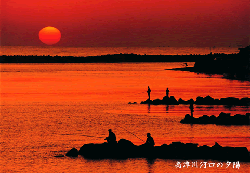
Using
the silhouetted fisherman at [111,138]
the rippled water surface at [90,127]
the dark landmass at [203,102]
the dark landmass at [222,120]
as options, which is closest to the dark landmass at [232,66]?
the rippled water surface at [90,127]

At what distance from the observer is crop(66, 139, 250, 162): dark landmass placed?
26.1 meters

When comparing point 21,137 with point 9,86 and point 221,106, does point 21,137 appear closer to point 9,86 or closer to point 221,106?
point 221,106

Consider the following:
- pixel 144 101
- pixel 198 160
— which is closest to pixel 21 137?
pixel 198 160

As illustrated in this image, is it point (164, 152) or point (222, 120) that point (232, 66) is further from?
point (164, 152)

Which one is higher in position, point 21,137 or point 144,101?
point 144,101

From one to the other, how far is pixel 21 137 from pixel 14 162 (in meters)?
7.14

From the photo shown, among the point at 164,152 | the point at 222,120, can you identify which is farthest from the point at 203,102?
the point at 164,152

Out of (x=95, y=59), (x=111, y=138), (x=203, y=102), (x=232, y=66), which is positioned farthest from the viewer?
(x=95, y=59)

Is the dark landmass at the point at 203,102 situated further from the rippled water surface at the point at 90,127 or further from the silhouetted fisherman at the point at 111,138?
the silhouetted fisherman at the point at 111,138

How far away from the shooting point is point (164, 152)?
87.4ft

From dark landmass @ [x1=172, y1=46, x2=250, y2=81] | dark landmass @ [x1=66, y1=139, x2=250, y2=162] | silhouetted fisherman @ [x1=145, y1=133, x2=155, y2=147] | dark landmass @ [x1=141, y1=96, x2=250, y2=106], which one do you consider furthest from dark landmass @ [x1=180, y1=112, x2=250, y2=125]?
dark landmass @ [x1=172, y1=46, x2=250, y2=81]

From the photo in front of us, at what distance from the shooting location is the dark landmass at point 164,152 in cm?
2609

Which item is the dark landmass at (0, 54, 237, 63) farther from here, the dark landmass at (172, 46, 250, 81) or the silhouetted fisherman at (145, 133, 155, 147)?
the silhouetted fisherman at (145, 133, 155, 147)

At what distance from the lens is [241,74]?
96688 millimetres
